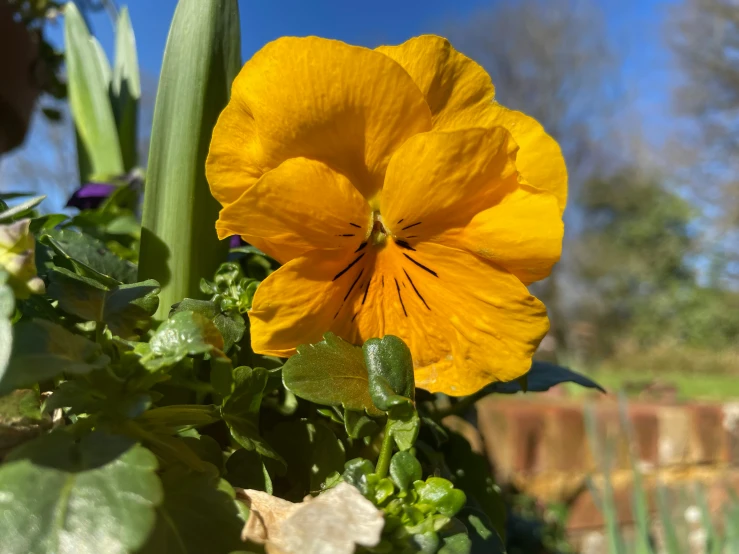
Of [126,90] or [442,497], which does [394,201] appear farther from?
[126,90]

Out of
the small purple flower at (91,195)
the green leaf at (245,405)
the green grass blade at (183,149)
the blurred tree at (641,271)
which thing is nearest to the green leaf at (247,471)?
the green leaf at (245,405)

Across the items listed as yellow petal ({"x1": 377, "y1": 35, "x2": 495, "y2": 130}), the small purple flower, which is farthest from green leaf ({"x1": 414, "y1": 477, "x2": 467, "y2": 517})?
the small purple flower

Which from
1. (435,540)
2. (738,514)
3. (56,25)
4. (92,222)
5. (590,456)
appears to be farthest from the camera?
(590,456)

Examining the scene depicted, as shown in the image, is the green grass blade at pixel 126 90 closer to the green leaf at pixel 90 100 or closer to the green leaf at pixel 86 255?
the green leaf at pixel 90 100

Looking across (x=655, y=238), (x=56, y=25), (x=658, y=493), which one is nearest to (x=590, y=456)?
(x=658, y=493)

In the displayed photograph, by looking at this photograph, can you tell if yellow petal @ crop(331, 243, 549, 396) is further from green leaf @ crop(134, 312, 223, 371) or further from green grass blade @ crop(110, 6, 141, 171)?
green grass blade @ crop(110, 6, 141, 171)

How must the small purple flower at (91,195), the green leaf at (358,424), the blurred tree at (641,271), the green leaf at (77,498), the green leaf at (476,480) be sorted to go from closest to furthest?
the green leaf at (77,498) < the green leaf at (358,424) < the green leaf at (476,480) < the small purple flower at (91,195) < the blurred tree at (641,271)

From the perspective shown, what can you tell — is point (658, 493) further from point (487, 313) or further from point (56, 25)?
point (56, 25)
